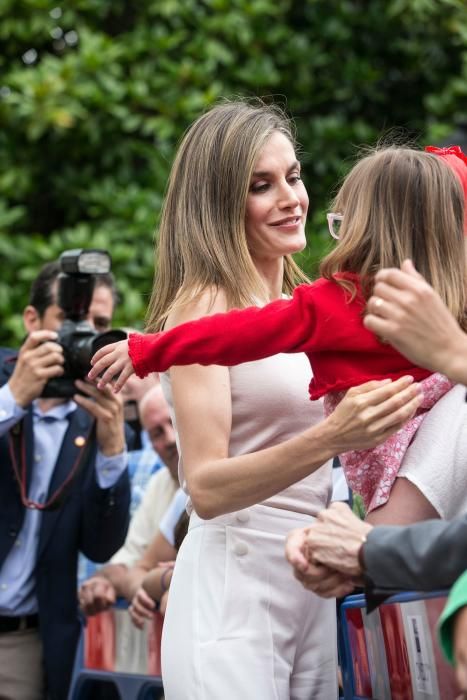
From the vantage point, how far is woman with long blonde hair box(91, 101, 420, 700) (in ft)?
8.16

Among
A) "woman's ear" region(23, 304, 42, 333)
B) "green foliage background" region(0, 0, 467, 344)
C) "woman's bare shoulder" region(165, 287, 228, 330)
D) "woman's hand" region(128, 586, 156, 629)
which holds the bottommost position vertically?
"woman's hand" region(128, 586, 156, 629)

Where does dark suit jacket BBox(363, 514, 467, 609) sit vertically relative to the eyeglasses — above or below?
below

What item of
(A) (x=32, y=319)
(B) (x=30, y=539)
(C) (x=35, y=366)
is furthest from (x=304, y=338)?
(A) (x=32, y=319)

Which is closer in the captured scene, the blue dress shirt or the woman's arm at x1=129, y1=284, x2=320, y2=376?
the woman's arm at x1=129, y1=284, x2=320, y2=376

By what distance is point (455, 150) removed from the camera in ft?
8.72

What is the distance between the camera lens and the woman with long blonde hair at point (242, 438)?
8.16ft

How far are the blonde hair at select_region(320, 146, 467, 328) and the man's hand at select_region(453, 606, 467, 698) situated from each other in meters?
0.65

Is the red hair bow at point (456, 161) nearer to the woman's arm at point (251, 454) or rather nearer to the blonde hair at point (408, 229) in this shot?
the blonde hair at point (408, 229)

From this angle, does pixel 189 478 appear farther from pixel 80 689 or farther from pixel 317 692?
pixel 80 689

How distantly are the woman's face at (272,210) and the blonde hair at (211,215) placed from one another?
4 cm

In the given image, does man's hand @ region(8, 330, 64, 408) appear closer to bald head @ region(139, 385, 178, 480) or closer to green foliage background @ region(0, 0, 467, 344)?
bald head @ region(139, 385, 178, 480)

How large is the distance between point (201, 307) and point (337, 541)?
702 mm

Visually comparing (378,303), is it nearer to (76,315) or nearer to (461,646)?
(461,646)

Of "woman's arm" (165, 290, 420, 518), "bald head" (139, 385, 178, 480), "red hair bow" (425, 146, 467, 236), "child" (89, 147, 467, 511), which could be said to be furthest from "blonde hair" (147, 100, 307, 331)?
"bald head" (139, 385, 178, 480)
